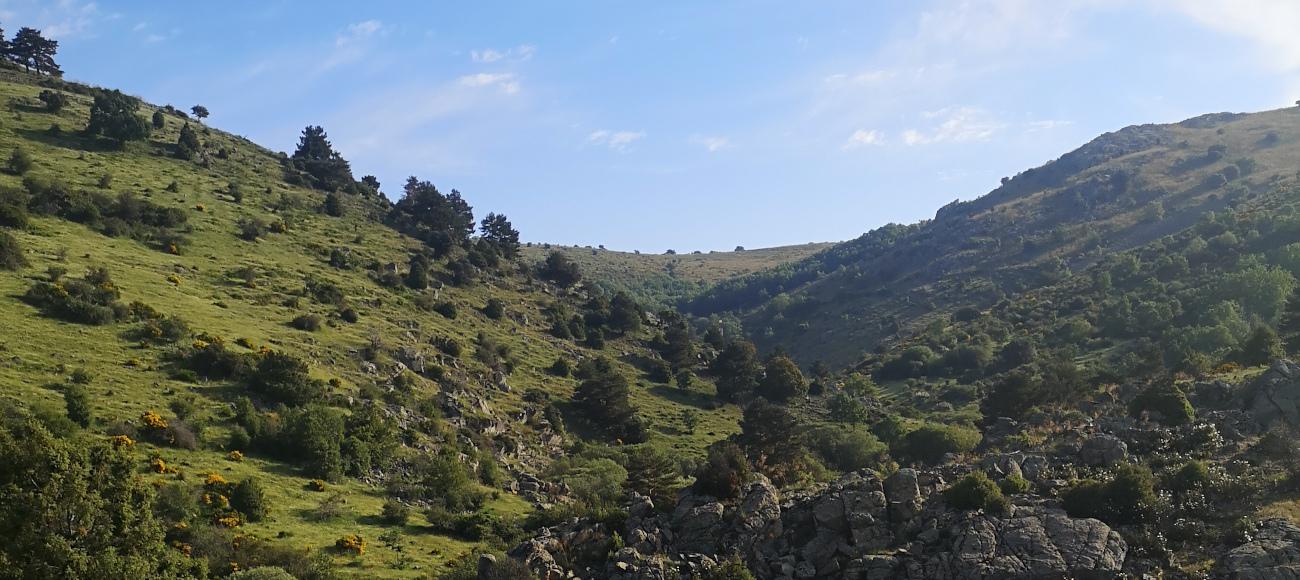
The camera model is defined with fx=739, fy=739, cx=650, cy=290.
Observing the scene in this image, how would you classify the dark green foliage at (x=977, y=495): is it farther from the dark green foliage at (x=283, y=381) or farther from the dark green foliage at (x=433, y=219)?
the dark green foliage at (x=433, y=219)

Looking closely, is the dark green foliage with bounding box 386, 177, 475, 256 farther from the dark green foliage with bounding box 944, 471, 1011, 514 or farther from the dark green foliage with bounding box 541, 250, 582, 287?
the dark green foliage with bounding box 944, 471, 1011, 514

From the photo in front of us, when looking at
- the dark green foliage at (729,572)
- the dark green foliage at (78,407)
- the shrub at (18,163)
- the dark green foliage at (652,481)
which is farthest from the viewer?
the shrub at (18,163)

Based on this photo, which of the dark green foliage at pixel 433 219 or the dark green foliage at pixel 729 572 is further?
the dark green foliage at pixel 433 219

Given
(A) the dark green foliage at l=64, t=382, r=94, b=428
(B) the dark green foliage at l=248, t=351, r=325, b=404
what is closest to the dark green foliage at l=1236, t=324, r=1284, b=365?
(B) the dark green foliage at l=248, t=351, r=325, b=404

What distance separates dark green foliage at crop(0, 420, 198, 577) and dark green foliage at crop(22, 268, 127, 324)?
2974cm

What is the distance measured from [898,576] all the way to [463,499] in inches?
1109

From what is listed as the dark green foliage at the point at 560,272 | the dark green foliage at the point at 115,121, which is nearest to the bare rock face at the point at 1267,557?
the dark green foliage at the point at 560,272

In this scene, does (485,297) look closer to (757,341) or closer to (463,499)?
(463,499)

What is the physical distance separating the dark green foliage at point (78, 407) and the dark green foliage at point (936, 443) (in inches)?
1937

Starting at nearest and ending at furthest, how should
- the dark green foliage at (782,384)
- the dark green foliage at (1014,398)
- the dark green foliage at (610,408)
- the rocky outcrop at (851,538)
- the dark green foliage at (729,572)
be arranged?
1. the rocky outcrop at (851,538)
2. the dark green foliage at (729,572)
3. the dark green foliage at (1014,398)
4. the dark green foliage at (610,408)
5. the dark green foliage at (782,384)

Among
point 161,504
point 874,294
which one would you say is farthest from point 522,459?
point 874,294

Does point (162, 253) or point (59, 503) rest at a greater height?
point (162, 253)

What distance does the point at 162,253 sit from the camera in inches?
2709

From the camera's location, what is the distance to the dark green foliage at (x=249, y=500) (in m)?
35.2
